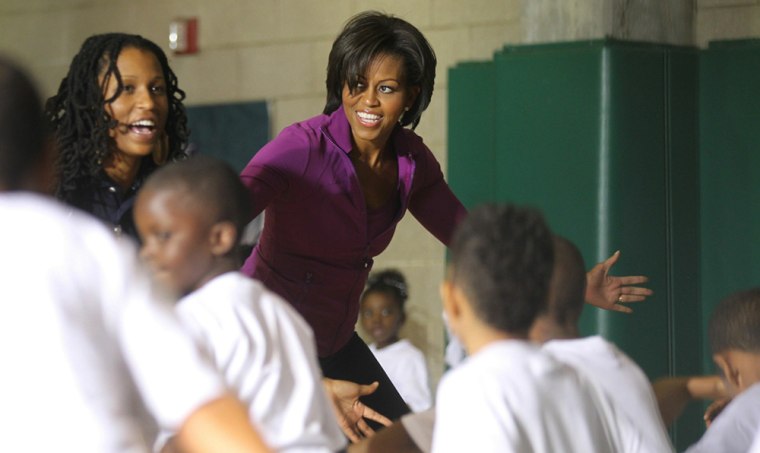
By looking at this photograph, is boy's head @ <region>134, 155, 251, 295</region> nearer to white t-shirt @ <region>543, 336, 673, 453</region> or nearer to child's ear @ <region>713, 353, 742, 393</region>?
white t-shirt @ <region>543, 336, 673, 453</region>

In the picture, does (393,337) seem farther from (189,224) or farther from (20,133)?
(20,133)

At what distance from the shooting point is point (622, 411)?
2617 mm

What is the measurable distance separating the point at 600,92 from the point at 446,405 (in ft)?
11.6

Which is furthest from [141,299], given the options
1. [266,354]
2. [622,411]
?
[622,411]

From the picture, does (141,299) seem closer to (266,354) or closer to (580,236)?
(266,354)

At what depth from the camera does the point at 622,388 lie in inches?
105

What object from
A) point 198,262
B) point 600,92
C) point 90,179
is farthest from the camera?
point 600,92

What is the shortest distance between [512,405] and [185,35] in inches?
251

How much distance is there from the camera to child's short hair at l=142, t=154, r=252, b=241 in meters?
2.57

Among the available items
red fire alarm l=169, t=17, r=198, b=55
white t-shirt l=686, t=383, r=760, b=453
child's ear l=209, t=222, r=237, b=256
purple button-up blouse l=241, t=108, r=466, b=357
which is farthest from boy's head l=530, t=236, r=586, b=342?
red fire alarm l=169, t=17, r=198, b=55

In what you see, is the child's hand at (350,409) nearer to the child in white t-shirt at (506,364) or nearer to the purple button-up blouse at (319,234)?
the purple button-up blouse at (319,234)

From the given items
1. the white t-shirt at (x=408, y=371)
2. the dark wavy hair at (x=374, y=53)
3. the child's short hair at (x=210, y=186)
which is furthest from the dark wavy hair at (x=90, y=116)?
the white t-shirt at (x=408, y=371)

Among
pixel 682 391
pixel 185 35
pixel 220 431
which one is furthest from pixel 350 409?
pixel 185 35

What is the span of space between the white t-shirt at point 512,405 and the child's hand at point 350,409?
0.94 meters
